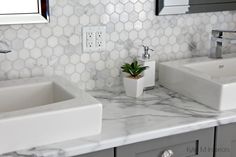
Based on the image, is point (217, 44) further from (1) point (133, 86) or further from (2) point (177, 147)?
(2) point (177, 147)

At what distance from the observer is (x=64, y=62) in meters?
1.63

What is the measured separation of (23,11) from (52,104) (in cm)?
46

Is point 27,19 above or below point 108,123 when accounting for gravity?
above

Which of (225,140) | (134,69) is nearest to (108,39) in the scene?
(134,69)

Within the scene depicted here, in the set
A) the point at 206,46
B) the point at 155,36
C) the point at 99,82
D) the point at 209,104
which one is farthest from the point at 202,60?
the point at 99,82

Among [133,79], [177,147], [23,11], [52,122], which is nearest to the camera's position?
[52,122]

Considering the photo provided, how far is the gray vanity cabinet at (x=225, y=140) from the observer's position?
1423 millimetres

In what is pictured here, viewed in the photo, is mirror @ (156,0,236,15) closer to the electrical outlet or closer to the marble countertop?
the electrical outlet

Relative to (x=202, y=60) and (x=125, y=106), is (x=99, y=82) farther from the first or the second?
(x=202, y=60)

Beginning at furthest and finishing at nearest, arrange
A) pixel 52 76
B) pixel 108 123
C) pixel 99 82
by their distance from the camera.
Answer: pixel 99 82, pixel 52 76, pixel 108 123

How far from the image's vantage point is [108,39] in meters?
1.70

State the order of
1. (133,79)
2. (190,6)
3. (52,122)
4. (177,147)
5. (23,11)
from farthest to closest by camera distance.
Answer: (190,6)
(133,79)
(23,11)
(177,147)
(52,122)

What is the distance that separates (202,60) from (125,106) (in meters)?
0.55

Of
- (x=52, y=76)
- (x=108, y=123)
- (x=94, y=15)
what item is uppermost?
(x=94, y=15)
